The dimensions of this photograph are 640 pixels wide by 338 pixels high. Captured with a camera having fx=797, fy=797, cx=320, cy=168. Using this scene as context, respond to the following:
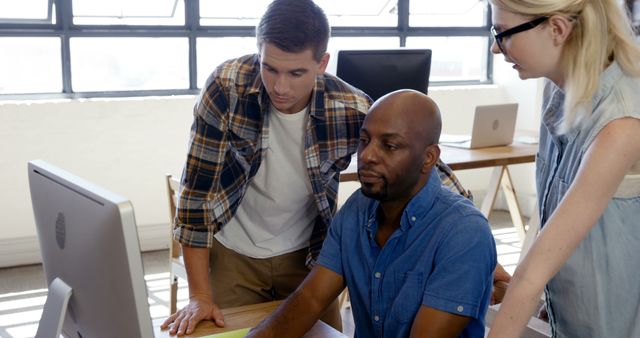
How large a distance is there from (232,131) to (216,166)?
90mm

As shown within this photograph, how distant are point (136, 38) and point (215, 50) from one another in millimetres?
504

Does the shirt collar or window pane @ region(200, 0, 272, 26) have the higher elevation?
window pane @ region(200, 0, 272, 26)

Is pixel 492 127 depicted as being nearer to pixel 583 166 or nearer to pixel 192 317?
pixel 192 317

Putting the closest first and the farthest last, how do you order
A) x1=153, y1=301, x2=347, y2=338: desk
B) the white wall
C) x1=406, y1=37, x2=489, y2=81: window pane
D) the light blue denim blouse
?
1. the light blue denim blouse
2. x1=153, y1=301, x2=347, y2=338: desk
3. the white wall
4. x1=406, y1=37, x2=489, y2=81: window pane

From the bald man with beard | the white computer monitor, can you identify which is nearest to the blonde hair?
the bald man with beard

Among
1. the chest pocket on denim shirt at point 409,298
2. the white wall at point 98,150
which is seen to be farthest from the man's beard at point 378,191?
the white wall at point 98,150

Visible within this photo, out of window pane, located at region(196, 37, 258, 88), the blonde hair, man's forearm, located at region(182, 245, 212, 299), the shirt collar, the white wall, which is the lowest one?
the white wall

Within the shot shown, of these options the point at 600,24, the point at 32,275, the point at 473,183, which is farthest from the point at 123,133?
the point at 600,24

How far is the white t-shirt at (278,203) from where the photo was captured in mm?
1931

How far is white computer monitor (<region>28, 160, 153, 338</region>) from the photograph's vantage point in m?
1.07

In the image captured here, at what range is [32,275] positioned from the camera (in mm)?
4230

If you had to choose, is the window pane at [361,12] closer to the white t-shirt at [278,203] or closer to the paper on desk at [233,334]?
the white t-shirt at [278,203]

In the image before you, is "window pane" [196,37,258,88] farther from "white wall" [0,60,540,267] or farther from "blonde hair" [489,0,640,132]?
"blonde hair" [489,0,640,132]

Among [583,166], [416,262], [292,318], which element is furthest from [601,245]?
[292,318]
